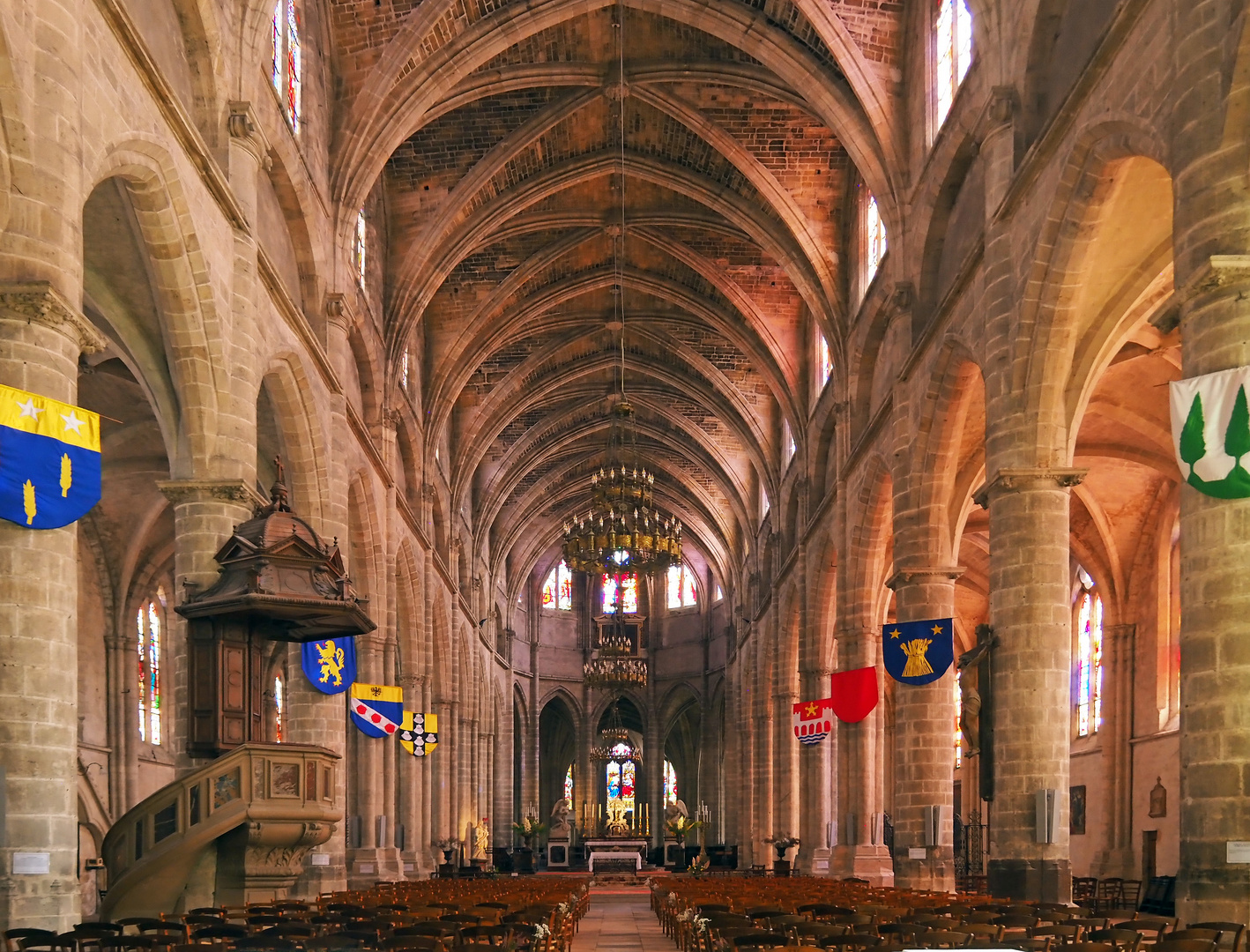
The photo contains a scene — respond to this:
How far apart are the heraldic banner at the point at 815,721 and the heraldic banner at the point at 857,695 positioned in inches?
123

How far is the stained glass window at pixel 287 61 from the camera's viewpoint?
850 inches

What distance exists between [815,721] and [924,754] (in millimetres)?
8719

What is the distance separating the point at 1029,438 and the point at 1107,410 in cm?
949

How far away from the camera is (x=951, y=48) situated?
73.1 feet

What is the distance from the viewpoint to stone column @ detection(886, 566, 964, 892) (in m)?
22.2

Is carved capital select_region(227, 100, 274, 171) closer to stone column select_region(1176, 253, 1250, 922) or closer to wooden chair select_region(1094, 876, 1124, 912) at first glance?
stone column select_region(1176, 253, 1250, 922)

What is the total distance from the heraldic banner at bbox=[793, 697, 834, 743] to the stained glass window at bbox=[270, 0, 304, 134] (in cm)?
1693

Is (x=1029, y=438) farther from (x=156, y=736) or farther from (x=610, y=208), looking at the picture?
(x=156, y=736)

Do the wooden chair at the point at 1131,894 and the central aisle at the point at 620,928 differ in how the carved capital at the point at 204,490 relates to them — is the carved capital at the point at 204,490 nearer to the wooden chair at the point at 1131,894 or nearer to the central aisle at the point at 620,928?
the central aisle at the point at 620,928

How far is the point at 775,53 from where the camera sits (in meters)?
26.1

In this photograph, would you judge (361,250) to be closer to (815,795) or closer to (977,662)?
(977,662)

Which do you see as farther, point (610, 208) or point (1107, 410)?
point (610, 208)

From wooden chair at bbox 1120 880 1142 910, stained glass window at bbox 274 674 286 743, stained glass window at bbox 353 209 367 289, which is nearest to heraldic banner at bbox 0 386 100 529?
stained glass window at bbox 353 209 367 289

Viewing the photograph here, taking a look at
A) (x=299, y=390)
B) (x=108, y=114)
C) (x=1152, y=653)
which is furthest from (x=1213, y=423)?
(x=1152, y=653)
